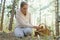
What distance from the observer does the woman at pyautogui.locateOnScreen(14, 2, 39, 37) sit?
3979 mm

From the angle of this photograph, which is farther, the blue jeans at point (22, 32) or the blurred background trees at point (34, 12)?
the blurred background trees at point (34, 12)

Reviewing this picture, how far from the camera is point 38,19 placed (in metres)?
5.95

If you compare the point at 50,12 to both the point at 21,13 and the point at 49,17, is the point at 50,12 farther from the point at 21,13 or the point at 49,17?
the point at 21,13

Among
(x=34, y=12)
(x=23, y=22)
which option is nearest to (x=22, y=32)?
(x=23, y=22)

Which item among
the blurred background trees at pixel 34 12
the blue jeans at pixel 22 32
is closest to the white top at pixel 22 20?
the blue jeans at pixel 22 32

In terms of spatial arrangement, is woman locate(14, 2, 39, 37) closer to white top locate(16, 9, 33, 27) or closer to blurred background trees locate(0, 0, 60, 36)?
white top locate(16, 9, 33, 27)

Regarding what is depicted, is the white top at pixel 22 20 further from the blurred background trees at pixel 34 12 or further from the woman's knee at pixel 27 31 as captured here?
the blurred background trees at pixel 34 12

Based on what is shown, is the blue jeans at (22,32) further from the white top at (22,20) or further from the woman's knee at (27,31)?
the white top at (22,20)

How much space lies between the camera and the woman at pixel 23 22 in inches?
157

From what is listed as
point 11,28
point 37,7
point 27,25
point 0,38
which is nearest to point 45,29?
point 27,25

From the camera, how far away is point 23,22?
396 cm

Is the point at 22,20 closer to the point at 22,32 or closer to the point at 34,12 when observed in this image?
the point at 22,32

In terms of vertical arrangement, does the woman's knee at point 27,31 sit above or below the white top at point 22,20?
below

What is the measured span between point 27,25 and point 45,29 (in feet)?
1.30
